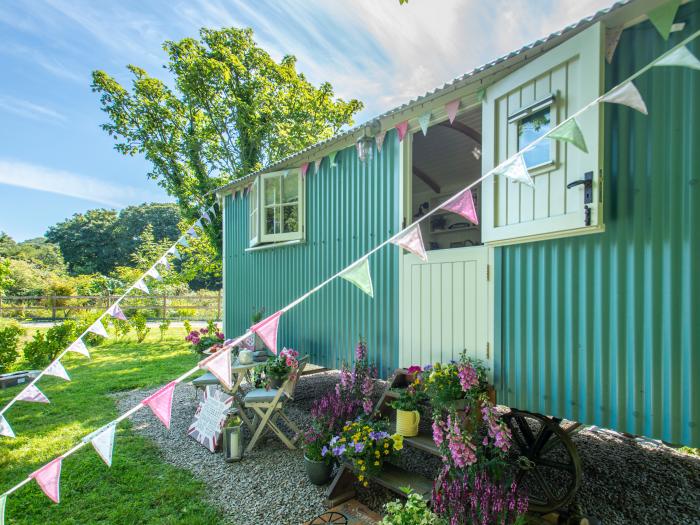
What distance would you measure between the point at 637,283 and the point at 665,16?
1350mm

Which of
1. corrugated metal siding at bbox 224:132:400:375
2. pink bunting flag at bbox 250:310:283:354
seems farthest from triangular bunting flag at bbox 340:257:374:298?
corrugated metal siding at bbox 224:132:400:375

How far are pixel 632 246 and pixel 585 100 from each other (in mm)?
882

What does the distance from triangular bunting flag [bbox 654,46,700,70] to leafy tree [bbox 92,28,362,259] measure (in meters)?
11.1

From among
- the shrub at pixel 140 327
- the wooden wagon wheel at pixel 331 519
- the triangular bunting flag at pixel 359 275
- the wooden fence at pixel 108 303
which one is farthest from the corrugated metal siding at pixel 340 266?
the wooden fence at pixel 108 303

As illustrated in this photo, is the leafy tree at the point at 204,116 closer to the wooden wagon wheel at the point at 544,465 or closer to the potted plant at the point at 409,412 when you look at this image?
the potted plant at the point at 409,412

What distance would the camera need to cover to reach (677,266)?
6.39ft

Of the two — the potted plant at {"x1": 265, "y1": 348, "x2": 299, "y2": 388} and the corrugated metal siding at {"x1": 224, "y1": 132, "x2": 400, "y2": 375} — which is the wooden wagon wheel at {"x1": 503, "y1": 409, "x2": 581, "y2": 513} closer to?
the corrugated metal siding at {"x1": 224, "y1": 132, "x2": 400, "y2": 375}

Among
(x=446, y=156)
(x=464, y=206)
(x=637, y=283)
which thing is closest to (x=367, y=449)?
(x=464, y=206)

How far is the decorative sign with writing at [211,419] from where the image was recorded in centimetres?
413

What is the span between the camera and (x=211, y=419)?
4340 millimetres

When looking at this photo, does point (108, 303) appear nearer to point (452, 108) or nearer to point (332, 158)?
point (332, 158)

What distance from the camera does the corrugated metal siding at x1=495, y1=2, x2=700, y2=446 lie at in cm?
193

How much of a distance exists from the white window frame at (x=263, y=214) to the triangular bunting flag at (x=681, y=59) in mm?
4030

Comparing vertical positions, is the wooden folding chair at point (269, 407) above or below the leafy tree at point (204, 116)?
below
